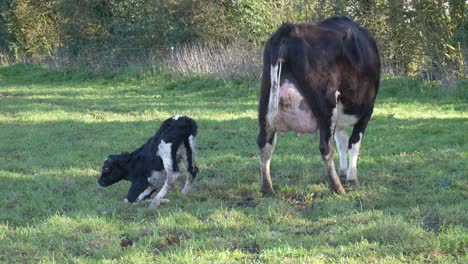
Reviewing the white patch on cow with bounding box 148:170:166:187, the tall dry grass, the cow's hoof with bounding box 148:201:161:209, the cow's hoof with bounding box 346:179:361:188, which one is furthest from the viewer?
the tall dry grass

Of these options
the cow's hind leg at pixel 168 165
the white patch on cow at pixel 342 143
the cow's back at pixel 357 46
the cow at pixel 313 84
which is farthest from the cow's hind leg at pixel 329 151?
the cow's hind leg at pixel 168 165

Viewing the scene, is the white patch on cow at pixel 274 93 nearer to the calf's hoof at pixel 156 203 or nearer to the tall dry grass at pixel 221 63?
the calf's hoof at pixel 156 203

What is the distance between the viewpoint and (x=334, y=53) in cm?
743

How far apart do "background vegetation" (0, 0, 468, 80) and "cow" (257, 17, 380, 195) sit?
9.98 meters

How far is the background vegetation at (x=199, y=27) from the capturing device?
1875 cm

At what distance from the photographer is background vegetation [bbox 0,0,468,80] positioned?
18750mm

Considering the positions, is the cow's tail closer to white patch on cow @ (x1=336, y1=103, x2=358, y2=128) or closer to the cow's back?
white patch on cow @ (x1=336, y1=103, x2=358, y2=128)

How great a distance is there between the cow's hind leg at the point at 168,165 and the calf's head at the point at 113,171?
22.5 inches

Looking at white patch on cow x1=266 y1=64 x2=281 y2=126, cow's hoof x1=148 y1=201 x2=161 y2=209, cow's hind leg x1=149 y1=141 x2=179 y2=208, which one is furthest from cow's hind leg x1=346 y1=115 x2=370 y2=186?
cow's hoof x1=148 y1=201 x2=161 y2=209

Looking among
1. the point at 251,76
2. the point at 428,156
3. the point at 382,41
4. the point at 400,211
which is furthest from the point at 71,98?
the point at 400,211

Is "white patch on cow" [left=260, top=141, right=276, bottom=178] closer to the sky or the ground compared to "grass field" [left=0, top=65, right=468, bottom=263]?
closer to the sky

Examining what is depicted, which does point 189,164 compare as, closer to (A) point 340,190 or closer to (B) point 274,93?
(B) point 274,93

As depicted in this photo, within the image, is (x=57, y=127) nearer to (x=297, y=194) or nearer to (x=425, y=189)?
(x=297, y=194)

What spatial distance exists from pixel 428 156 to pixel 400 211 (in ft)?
10.0
